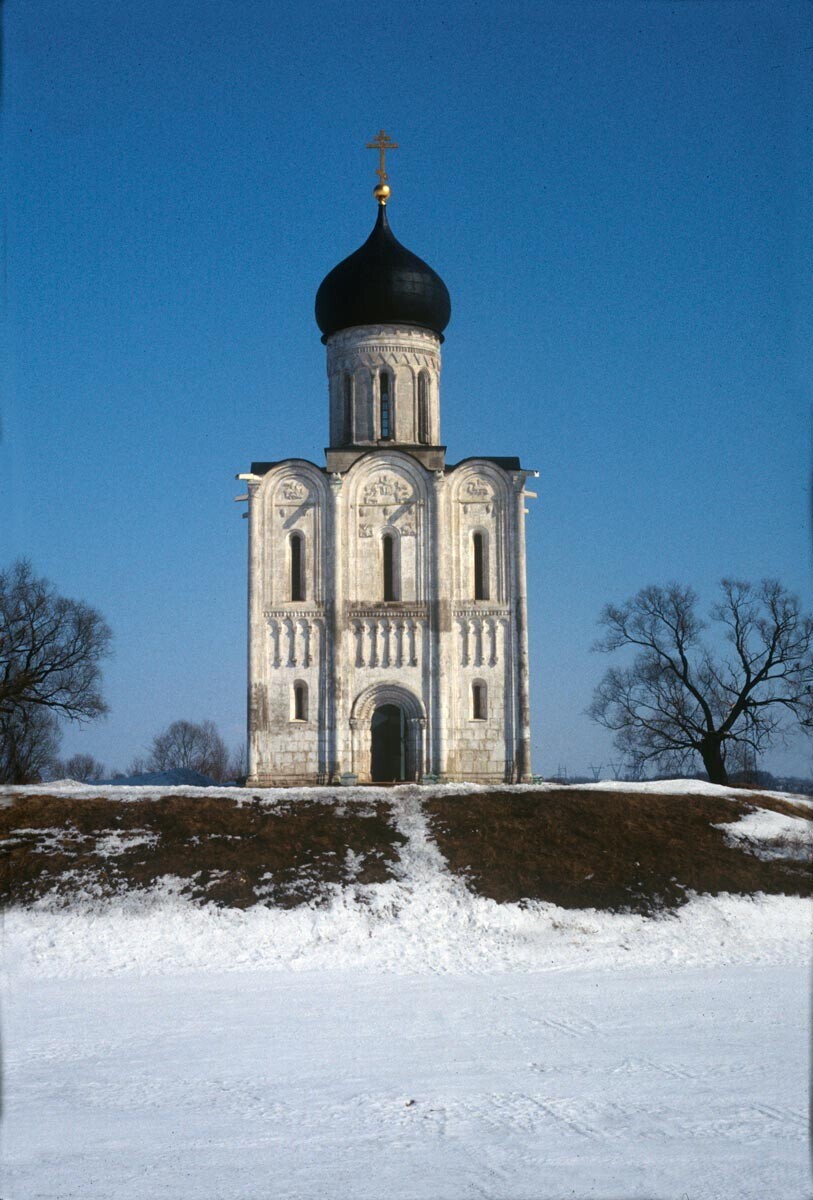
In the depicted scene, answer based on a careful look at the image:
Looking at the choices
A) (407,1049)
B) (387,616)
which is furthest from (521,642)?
(407,1049)

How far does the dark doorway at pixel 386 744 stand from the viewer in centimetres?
3228

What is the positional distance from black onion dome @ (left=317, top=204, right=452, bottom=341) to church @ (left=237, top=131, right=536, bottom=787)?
151 inches

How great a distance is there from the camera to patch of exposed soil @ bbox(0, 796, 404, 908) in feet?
65.1

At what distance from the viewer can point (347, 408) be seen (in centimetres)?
3353

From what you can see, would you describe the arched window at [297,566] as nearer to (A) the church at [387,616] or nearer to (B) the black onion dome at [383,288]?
(A) the church at [387,616]

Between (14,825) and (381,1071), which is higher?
(14,825)

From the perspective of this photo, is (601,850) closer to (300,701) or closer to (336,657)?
(336,657)

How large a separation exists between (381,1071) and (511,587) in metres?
19.8

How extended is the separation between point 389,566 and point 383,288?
761cm

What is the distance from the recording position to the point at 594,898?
65.6ft

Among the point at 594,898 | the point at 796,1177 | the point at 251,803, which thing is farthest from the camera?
the point at 251,803

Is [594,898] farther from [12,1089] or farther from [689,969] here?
[12,1089]

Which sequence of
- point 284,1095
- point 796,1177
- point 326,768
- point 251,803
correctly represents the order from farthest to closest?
point 326,768
point 251,803
point 284,1095
point 796,1177

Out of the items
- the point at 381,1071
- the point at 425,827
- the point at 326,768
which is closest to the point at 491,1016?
the point at 381,1071
